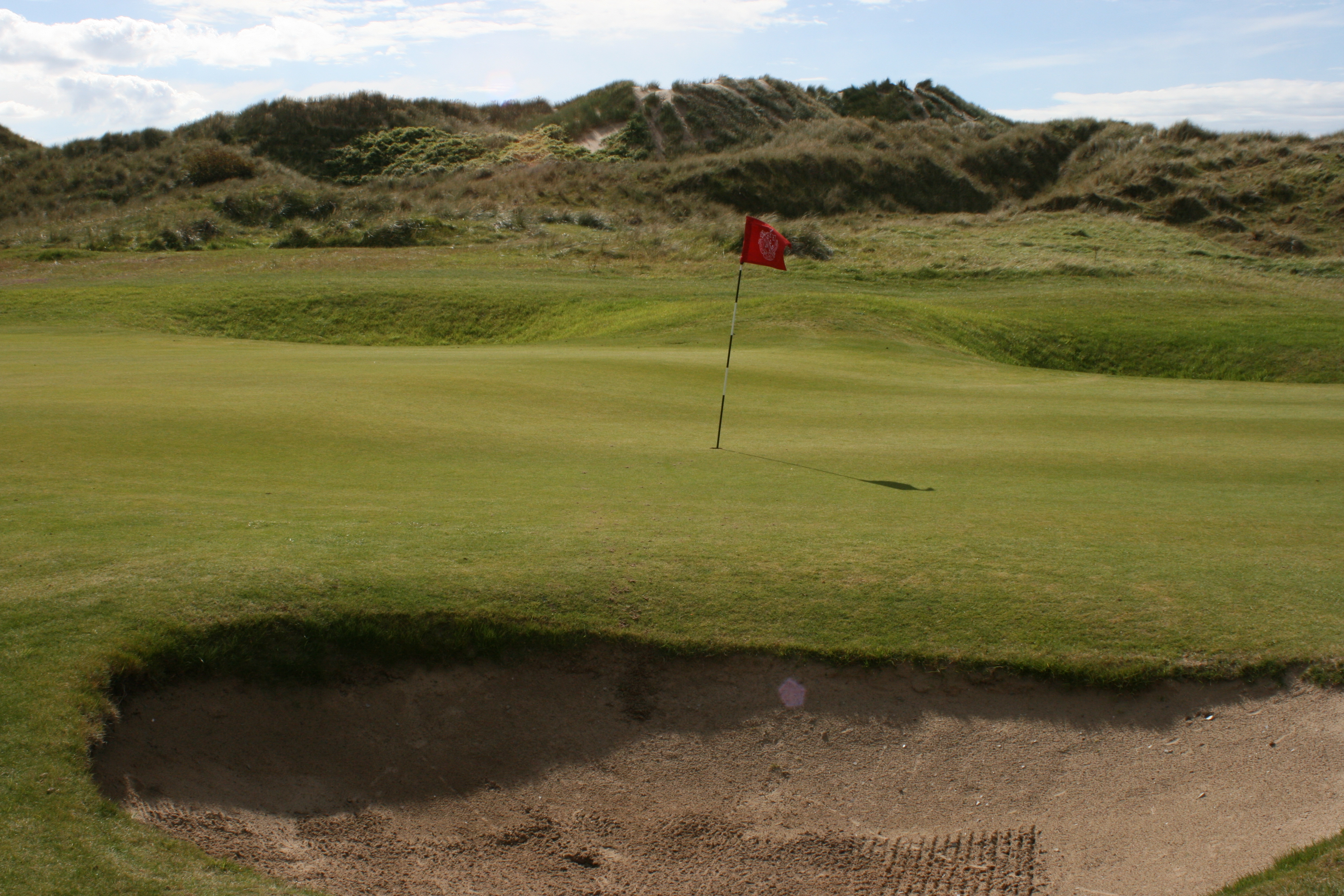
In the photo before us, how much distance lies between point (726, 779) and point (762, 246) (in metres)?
8.56

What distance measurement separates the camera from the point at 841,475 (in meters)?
12.0

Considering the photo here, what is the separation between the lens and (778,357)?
2489 centimetres

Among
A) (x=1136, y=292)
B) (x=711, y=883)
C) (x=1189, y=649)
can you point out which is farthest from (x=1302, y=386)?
(x=711, y=883)

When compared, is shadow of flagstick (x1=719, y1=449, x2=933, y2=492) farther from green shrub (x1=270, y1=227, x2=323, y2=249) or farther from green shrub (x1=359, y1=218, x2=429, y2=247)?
green shrub (x1=270, y1=227, x2=323, y2=249)

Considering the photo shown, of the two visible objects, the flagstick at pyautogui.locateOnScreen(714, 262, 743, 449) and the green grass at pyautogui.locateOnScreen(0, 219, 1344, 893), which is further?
the flagstick at pyautogui.locateOnScreen(714, 262, 743, 449)

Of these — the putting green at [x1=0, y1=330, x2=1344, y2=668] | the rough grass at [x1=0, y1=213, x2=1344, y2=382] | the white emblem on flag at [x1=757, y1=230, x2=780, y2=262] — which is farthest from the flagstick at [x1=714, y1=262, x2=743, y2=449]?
the rough grass at [x1=0, y1=213, x2=1344, y2=382]

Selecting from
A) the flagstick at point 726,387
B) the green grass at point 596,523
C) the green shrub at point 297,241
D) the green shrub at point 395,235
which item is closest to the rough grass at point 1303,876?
the green grass at point 596,523

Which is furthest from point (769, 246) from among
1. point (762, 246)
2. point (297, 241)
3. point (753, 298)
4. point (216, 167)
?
point (216, 167)

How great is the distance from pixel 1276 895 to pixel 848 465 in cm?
811

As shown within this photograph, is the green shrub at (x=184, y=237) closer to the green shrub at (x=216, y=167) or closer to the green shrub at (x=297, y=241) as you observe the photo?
the green shrub at (x=297, y=241)

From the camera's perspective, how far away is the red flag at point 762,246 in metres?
12.9

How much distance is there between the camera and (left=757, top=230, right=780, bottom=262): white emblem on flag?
1298cm

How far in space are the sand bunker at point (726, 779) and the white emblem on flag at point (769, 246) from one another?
294 inches

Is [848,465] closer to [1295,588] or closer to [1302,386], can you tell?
[1295,588]
